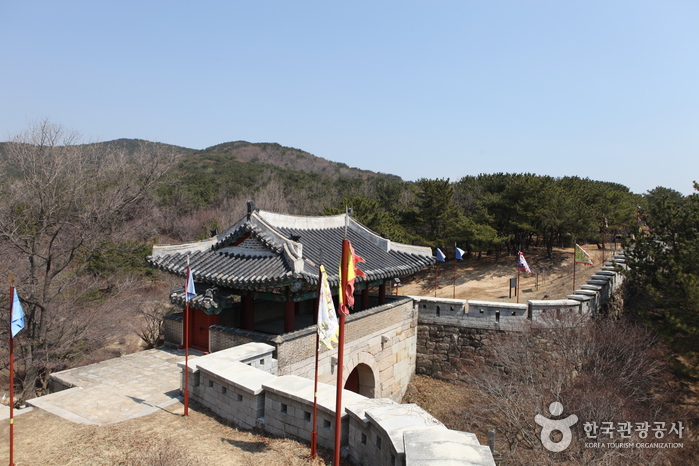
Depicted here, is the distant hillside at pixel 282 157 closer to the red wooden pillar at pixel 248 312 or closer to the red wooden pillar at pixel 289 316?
the red wooden pillar at pixel 248 312

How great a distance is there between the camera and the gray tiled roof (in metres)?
9.53

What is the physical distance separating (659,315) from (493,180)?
889 inches

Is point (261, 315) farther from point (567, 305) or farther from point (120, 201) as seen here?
point (567, 305)

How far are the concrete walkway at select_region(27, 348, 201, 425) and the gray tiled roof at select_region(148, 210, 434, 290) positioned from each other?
224cm

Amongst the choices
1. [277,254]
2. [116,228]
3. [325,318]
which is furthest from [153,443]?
[116,228]

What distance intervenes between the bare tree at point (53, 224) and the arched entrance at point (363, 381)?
783 cm

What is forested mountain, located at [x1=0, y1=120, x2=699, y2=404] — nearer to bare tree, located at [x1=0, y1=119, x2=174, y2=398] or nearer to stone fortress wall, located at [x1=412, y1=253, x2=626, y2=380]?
bare tree, located at [x1=0, y1=119, x2=174, y2=398]

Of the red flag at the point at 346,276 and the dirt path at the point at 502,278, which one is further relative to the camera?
the dirt path at the point at 502,278

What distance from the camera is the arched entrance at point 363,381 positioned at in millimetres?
12711

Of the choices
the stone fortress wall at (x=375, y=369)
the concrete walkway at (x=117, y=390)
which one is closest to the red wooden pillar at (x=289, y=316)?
the stone fortress wall at (x=375, y=369)

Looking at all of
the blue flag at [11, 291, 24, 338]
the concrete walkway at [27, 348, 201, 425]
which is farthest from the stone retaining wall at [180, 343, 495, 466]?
the blue flag at [11, 291, 24, 338]

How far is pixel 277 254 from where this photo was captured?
33.4 feet

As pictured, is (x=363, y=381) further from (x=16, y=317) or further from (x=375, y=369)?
(x=16, y=317)

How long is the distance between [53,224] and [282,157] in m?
108
